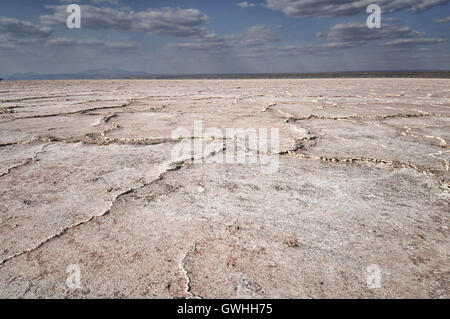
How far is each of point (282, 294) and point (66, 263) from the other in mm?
634

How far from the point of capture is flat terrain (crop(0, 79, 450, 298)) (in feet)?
2.66

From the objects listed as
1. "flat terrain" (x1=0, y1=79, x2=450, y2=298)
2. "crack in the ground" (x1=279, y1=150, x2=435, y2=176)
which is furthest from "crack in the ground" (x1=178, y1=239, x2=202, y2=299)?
"crack in the ground" (x1=279, y1=150, x2=435, y2=176)

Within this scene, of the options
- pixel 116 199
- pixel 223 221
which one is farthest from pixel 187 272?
pixel 116 199

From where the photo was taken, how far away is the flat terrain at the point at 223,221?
811 millimetres

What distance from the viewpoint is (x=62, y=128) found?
273cm

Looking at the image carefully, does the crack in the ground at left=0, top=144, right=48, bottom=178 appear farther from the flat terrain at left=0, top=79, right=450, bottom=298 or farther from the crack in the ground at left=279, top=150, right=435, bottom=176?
the crack in the ground at left=279, top=150, right=435, bottom=176

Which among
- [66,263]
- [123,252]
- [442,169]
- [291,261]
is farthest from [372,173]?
[66,263]

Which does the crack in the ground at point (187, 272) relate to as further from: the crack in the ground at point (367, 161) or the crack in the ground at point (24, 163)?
the crack in the ground at point (24, 163)

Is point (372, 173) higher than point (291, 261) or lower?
higher

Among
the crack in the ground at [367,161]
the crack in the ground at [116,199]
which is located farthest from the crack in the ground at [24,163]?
the crack in the ground at [367,161]

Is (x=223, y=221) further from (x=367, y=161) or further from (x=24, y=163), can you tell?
(x=24, y=163)

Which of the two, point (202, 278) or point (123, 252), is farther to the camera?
point (123, 252)

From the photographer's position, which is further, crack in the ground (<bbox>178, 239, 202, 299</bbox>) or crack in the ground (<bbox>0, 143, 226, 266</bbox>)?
crack in the ground (<bbox>0, 143, 226, 266</bbox>)
